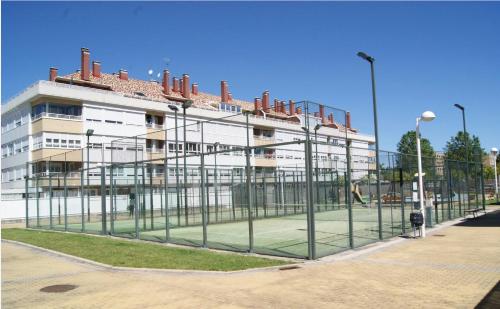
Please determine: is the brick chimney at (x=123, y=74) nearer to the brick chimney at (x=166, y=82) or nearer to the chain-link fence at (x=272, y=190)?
the brick chimney at (x=166, y=82)

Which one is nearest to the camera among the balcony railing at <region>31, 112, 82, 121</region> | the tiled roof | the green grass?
the green grass

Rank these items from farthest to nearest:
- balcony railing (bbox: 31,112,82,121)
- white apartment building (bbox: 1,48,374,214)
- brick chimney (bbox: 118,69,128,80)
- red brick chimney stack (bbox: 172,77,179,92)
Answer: red brick chimney stack (bbox: 172,77,179,92) < brick chimney (bbox: 118,69,128,80) < balcony railing (bbox: 31,112,82,121) < white apartment building (bbox: 1,48,374,214)

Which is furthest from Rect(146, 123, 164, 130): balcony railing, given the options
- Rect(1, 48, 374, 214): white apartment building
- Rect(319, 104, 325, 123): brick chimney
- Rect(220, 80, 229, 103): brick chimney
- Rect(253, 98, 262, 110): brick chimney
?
Rect(319, 104, 325, 123): brick chimney

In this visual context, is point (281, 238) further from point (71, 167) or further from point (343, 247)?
point (71, 167)

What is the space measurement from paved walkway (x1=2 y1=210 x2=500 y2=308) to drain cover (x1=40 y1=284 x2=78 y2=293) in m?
0.17

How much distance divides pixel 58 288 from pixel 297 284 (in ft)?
A: 16.2

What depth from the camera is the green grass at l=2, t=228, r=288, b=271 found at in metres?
11.0

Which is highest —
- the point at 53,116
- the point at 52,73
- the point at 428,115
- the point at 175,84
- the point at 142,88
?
the point at 175,84

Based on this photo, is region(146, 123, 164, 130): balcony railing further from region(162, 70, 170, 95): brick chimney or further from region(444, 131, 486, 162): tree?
region(444, 131, 486, 162): tree

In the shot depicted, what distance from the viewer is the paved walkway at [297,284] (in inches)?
299

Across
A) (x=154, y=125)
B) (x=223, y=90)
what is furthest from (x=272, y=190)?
(x=223, y=90)

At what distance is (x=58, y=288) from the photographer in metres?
9.30

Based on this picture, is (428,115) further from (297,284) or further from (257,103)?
(257,103)

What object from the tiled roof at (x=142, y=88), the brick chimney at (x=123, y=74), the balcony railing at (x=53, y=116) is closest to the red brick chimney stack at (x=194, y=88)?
the tiled roof at (x=142, y=88)
